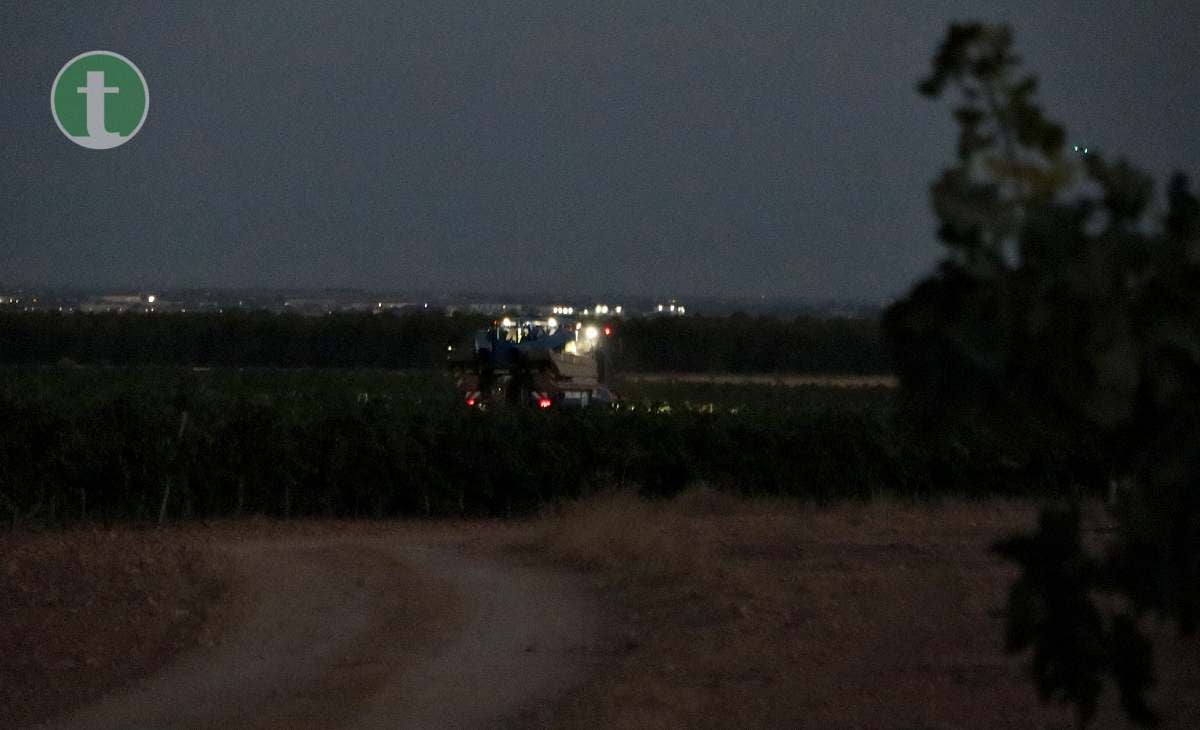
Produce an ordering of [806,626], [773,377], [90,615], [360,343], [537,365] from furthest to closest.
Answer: [360,343]
[773,377]
[537,365]
[90,615]
[806,626]

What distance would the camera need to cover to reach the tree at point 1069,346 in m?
3.89

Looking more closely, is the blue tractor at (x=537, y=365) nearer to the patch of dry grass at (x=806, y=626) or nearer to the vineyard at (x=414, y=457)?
the vineyard at (x=414, y=457)

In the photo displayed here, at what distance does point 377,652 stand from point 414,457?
1303 centimetres

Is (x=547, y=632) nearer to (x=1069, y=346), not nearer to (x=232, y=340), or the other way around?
(x=1069, y=346)

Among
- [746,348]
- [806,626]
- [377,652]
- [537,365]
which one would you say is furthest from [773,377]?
[377,652]

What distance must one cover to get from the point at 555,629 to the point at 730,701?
326 centimetres

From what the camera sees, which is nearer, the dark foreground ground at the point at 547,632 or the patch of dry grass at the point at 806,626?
the patch of dry grass at the point at 806,626

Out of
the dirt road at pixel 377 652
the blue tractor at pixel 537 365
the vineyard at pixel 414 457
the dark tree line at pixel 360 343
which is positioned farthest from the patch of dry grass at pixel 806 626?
the dark tree line at pixel 360 343

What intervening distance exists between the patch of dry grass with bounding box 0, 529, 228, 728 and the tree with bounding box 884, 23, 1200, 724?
774cm

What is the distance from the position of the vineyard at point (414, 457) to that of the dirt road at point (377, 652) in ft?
22.7

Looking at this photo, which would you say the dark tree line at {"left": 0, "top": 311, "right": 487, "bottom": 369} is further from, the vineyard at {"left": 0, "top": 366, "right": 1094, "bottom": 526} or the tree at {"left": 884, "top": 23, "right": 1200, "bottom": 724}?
the tree at {"left": 884, "top": 23, "right": 1200, "bottom": 724}

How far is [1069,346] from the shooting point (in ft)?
13.0

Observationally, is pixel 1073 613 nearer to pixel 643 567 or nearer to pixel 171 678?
pixel 171 678

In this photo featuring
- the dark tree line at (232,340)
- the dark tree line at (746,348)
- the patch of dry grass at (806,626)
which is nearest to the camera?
the patch of dry grass at (806,626)
